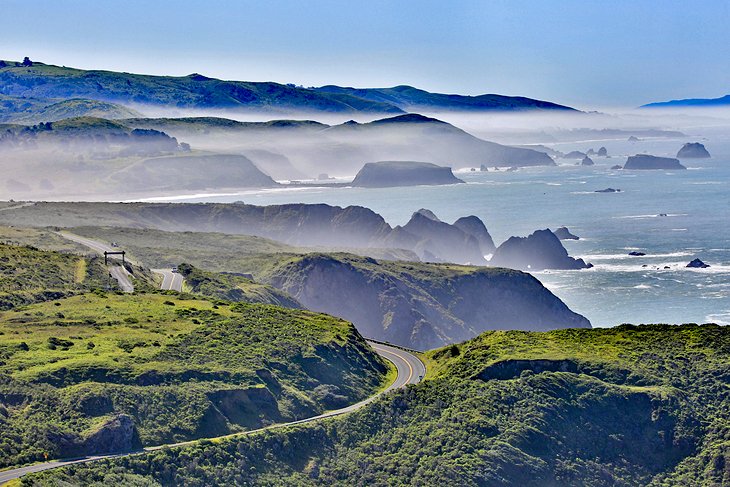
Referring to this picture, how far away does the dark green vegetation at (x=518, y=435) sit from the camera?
68438 millimetres

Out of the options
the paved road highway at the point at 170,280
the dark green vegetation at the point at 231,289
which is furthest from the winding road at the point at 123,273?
the dark green vegetation at the point at 231,289

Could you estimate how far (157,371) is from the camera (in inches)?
3036

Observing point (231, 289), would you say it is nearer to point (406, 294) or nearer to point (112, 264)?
point (112, 264)

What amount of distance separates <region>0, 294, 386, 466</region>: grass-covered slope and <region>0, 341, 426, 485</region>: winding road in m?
0.80

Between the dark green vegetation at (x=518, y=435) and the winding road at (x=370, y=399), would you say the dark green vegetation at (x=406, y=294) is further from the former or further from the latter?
the dark green vegetation at (x=518, y=435)

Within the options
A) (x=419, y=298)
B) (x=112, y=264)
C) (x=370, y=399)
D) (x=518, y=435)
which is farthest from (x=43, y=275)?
(x=419, y=298)

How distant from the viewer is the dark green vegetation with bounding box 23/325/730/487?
68.4 m

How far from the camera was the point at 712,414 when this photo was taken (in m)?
75.1

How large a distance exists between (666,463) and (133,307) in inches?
1798

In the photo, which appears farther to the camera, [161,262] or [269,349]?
[161,262]

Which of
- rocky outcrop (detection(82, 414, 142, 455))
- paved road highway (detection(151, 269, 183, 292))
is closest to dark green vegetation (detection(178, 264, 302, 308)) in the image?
paved road highway (detection(151, 269, 183, 292))

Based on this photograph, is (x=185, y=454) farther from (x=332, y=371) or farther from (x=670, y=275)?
(x=670, y=275)

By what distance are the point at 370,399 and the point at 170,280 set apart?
5498cm

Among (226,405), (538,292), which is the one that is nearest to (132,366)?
(226,405)
